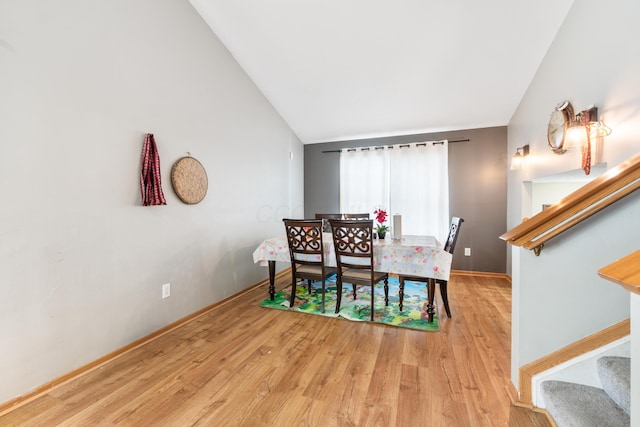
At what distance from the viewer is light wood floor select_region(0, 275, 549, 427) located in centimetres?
142

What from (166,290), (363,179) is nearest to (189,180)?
(166,290)

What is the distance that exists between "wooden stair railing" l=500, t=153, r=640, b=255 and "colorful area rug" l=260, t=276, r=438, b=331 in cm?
144

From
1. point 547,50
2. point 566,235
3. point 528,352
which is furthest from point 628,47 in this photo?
point 528,352

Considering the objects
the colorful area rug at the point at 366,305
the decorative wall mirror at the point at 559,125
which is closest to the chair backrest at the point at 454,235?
the colorful area rug at the point at 366,305

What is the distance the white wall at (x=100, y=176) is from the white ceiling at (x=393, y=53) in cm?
63

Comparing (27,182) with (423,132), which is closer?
(27,182)

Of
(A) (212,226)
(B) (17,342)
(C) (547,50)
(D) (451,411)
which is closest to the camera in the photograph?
(D) (451,411)

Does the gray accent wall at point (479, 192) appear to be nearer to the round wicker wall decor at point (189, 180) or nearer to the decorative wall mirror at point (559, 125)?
the decorative wall mirror at point (559, 125)

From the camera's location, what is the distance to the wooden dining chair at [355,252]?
245cm

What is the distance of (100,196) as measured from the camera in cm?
194

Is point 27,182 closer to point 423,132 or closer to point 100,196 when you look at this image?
point 100,196

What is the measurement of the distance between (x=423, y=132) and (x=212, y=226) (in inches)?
138

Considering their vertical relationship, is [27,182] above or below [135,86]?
below

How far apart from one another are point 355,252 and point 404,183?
2.26 metres
